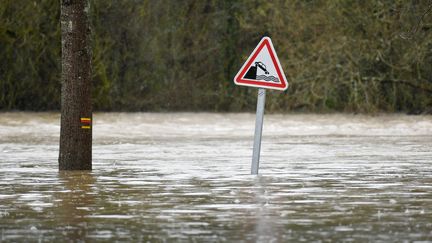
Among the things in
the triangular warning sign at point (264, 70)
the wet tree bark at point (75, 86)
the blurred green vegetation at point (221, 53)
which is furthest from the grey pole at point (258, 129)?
the blurred green vegetation at point (221, 53)

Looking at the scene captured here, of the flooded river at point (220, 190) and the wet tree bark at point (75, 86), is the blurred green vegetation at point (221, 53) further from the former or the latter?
the wet tree bark at point (75, 86)

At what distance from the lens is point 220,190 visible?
14914mm

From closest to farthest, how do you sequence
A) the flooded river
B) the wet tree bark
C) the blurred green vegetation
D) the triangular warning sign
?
the flooded river < the triangular warning sign < the wet tree bark < the blurred green vegetation

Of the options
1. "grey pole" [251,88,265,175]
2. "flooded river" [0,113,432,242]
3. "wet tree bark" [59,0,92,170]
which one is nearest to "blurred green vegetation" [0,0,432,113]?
"flooded river" [0,113,432,242]

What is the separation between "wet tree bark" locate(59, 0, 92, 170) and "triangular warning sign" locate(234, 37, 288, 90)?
6.88ft

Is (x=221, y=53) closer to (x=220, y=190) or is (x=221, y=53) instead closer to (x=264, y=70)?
(x=264, y=70)

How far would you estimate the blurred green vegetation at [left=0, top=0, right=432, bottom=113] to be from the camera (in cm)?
3900

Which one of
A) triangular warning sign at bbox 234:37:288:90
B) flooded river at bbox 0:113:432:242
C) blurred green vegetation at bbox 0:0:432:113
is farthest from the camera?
blurred green vegetation at bbox 0:0:432:113

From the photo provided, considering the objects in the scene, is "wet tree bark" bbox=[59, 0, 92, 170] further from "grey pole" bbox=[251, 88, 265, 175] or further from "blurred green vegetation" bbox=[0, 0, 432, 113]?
"blurred green vegetation" bbox=[0, 0, 432, 113]

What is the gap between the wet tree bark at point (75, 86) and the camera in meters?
17.8

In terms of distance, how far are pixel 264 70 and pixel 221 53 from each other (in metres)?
29.0

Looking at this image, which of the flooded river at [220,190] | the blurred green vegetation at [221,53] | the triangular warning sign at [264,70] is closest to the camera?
the flooded river at [220,190]

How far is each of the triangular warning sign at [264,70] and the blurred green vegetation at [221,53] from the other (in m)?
16.8

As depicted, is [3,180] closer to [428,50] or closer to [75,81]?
[75,81]
